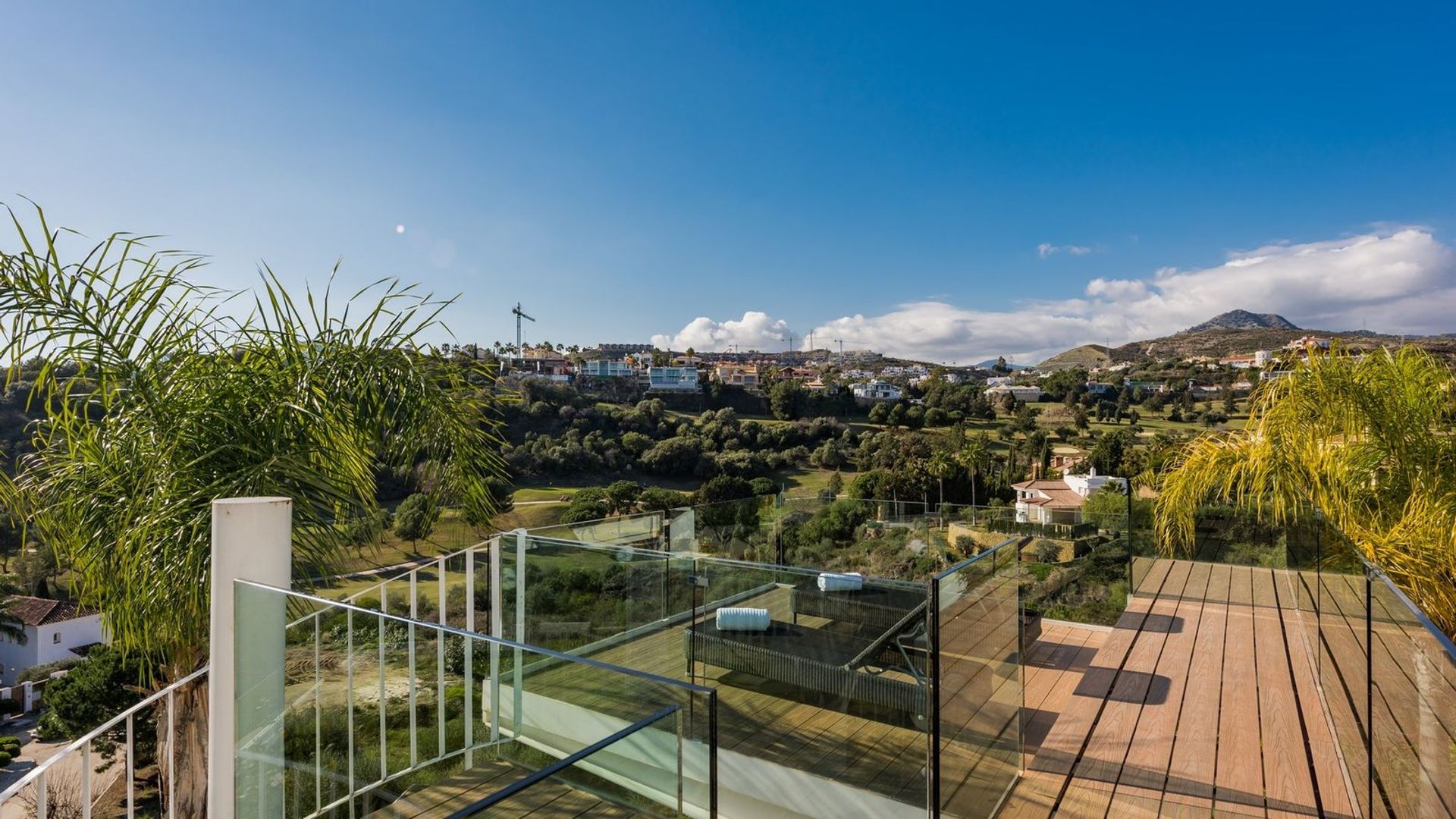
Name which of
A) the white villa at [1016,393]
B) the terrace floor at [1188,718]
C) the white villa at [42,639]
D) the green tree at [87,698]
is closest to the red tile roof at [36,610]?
the white villa at [42,639]

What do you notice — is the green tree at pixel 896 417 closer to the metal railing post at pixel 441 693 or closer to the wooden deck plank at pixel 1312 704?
the wooden deck plank at pixel 1312 704

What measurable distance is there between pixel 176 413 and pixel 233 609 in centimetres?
78

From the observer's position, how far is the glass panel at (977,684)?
2422mm

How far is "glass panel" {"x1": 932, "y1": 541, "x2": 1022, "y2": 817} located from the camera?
242 centimetres

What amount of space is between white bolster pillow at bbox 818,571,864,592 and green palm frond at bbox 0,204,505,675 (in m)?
1.91

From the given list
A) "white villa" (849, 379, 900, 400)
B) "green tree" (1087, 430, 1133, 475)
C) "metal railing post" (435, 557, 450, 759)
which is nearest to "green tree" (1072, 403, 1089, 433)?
"green tree" (1087, 430, 1133, 475)

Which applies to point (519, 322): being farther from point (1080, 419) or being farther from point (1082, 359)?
point (1082, 359)

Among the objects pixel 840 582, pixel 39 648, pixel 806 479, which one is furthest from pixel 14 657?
pixel 840 582

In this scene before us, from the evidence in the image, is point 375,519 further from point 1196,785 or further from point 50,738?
point 50,738

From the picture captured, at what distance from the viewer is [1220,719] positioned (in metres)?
3.39

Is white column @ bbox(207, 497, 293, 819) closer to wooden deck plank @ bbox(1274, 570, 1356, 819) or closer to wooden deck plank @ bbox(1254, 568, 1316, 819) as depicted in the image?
wooden deck plank @ bbox(1254, 568, 1316, 819)

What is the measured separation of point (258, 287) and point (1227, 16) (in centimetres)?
1908

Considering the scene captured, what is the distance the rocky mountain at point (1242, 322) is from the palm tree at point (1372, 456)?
49.5 metres

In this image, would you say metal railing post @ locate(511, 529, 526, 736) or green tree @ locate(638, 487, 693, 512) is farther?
green tree @ locate(638, 487, 693, 512)
